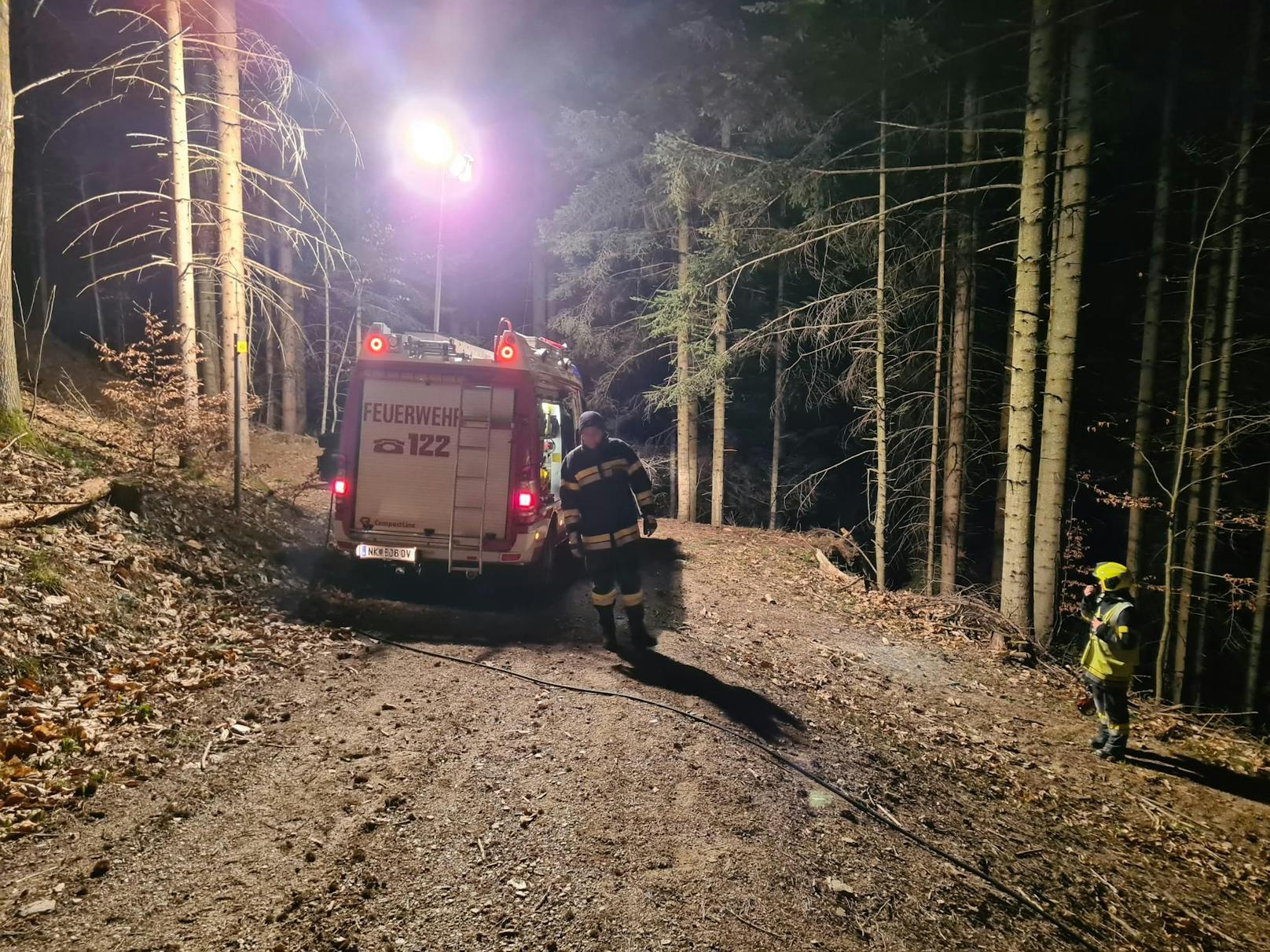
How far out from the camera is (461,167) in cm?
1445

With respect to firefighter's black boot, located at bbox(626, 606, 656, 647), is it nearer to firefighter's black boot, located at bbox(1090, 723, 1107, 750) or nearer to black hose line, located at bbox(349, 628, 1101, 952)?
black hose line, located at bbox(349, 628, 1101, 952)

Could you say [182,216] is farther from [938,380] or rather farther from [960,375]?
[960,375]

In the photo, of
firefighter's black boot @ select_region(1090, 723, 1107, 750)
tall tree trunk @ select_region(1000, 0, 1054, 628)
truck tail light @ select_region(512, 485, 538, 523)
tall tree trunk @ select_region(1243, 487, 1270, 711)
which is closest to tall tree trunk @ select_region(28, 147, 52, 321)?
truck tail light @ select_region(512, 485, 538, 523)

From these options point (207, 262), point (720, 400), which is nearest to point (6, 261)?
point (207, 262)

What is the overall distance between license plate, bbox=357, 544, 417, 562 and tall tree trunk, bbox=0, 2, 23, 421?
4404 mm

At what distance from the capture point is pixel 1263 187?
10539 mm

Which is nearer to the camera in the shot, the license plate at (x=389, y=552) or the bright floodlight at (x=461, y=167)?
the license plate at (x=389, y=552)

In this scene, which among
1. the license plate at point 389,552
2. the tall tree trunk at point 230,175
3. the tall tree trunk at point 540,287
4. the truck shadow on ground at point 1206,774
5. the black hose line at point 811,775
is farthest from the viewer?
the tall tree trunk at point 540,287

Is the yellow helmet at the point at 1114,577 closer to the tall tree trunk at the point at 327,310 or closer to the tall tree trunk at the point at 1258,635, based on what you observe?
the tall tree trunk at the point at 1258,635

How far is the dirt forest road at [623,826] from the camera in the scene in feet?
9.96

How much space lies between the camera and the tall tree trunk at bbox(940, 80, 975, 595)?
11.8 metres

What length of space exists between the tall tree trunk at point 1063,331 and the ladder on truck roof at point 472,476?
699 cm

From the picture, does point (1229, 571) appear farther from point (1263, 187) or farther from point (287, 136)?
point (287, 136)

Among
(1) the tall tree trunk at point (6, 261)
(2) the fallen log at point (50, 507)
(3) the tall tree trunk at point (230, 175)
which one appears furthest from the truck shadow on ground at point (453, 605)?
(3) the tall tree trunk at point (230, 175)
